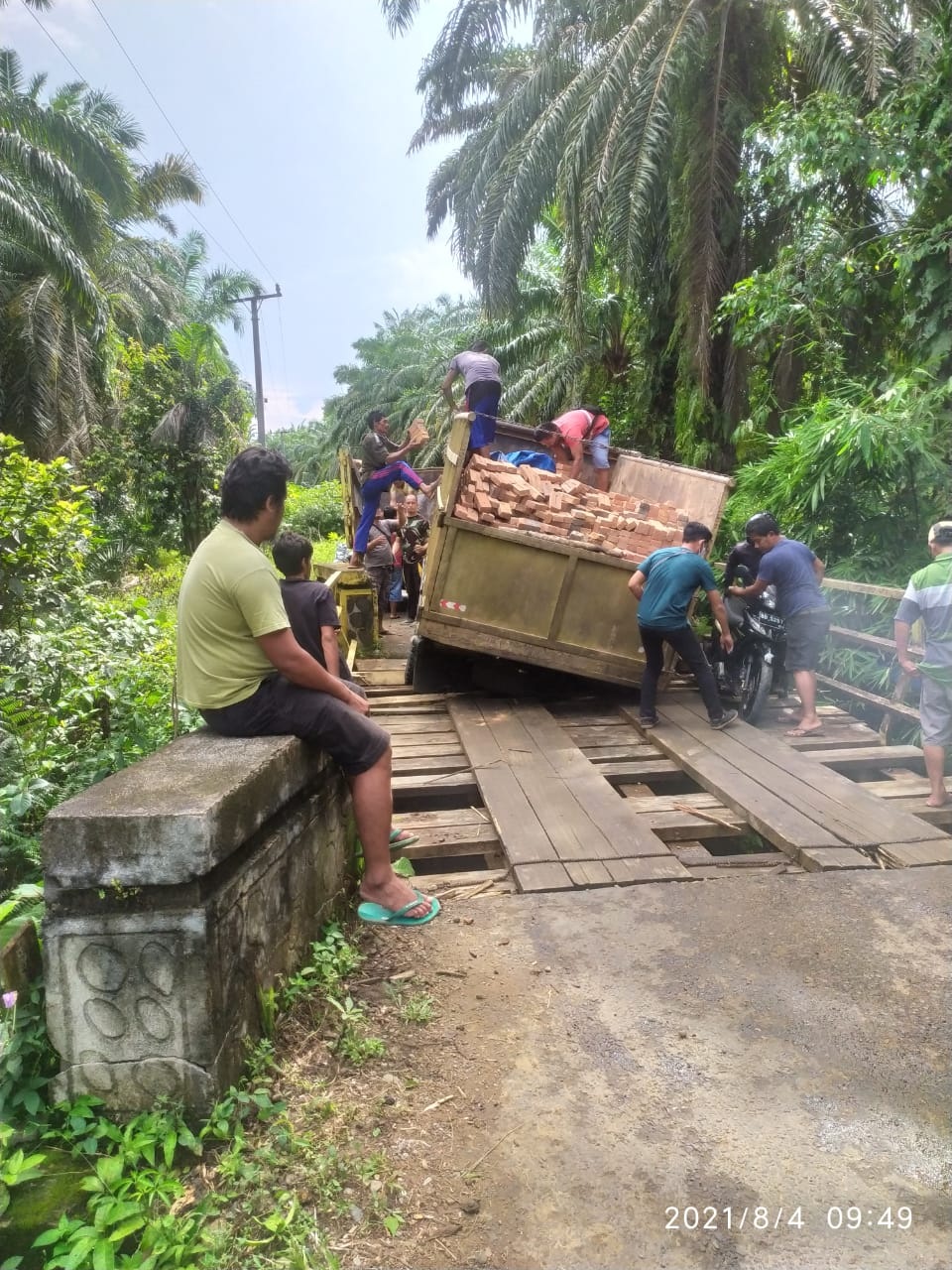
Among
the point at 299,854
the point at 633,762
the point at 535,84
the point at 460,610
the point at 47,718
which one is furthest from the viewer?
the point at 535,84

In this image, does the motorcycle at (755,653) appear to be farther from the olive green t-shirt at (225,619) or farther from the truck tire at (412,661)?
the olive green t-shirt at (225,619)

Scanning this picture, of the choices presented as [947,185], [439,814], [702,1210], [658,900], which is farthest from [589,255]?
[702,1210]

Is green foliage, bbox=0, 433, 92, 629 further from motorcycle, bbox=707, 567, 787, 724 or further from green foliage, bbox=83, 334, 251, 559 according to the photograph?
green foliage, bbox=83, 334, 251, 559

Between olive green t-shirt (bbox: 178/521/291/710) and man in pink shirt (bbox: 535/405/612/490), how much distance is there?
5933 millimetres

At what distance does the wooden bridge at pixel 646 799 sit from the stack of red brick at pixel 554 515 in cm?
133

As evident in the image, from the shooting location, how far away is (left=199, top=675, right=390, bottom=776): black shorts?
118 inches

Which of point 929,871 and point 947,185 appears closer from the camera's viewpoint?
point 929,871

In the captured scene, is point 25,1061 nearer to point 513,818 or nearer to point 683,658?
point 513,818

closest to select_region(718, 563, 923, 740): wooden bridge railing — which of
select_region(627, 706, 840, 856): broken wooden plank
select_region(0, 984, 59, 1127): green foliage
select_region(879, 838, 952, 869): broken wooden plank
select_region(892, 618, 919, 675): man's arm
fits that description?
select_region(892, 618, 919, 675): man's arm

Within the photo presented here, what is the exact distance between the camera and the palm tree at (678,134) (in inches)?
412

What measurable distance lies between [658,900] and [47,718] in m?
3.56

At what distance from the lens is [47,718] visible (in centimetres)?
502

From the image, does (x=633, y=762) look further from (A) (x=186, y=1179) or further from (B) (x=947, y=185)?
(B) (x=947, y=185)

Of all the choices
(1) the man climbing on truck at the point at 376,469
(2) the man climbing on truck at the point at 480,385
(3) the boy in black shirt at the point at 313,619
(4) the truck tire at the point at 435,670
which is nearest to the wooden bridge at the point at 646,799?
(4) the truck tire at the point at 435,670
